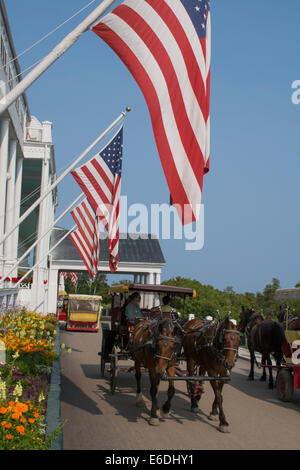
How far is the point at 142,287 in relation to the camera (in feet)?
41.9

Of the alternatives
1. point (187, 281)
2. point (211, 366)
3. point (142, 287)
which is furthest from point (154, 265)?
point (211, 366)

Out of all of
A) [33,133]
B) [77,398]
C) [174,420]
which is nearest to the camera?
[174,420]

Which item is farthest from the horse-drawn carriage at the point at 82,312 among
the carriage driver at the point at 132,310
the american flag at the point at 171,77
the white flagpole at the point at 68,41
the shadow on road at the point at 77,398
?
the white flagpole at the point at 68,41

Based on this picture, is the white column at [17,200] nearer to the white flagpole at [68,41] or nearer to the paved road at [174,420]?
the paved road at [174,420]

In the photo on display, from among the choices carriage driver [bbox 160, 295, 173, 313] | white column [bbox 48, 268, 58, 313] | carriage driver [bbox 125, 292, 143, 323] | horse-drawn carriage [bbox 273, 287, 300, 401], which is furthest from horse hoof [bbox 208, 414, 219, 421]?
white column [bbox 48, 268, 58, 313]

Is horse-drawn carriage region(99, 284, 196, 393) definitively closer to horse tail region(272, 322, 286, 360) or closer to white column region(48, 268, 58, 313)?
horse tail region(272, 322, 286, 360)

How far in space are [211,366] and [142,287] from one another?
383 cm

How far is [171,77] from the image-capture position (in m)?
6.87

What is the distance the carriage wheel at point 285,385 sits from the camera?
11.5 m

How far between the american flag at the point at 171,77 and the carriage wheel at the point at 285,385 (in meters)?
6.70

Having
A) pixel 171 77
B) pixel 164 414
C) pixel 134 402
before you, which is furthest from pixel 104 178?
pixel 171 77

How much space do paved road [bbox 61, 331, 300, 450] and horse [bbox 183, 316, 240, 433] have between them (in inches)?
14.1

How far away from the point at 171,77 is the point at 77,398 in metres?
7.98

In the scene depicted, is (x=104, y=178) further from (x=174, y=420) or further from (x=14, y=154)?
(x=14, y=154)
